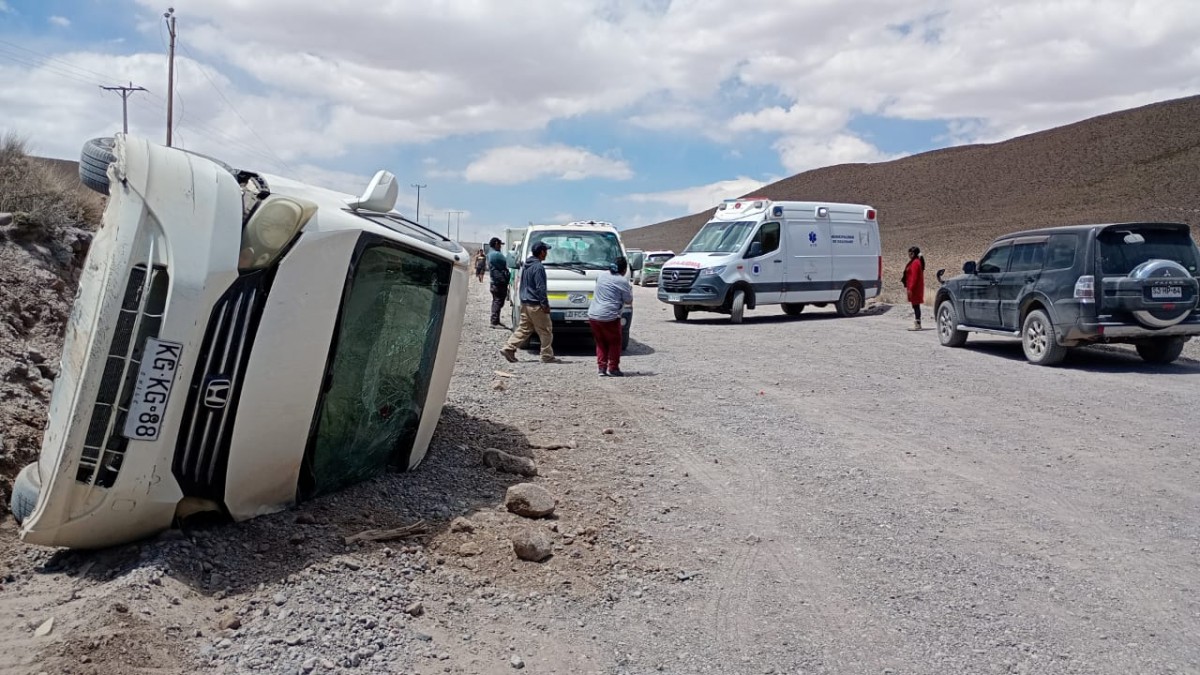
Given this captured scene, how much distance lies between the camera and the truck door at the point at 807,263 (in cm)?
2184

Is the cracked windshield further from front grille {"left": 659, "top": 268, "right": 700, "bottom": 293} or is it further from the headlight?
the headlight

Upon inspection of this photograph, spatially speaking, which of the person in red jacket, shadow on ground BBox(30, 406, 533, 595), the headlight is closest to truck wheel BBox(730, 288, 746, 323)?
the person in red jacket

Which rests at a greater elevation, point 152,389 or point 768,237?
point 768,237

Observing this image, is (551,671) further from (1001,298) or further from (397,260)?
(1001,298)

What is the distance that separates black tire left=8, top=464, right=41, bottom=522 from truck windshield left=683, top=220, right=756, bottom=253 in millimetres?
17780

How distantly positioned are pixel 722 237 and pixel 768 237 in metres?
1.21

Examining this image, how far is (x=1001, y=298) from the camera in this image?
14.4m

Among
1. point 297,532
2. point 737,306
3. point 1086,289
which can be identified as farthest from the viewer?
point 737,306

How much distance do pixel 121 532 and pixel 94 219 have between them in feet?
30.3

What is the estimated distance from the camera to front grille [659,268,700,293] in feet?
70.4

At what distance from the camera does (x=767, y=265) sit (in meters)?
21.4

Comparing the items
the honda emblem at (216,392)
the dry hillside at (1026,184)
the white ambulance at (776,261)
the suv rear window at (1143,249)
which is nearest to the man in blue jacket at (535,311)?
the suv rear window at (1143,249)

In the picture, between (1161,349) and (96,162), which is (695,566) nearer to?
(96,162)

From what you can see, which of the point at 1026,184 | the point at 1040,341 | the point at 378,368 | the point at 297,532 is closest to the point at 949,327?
the point at 1040,341
